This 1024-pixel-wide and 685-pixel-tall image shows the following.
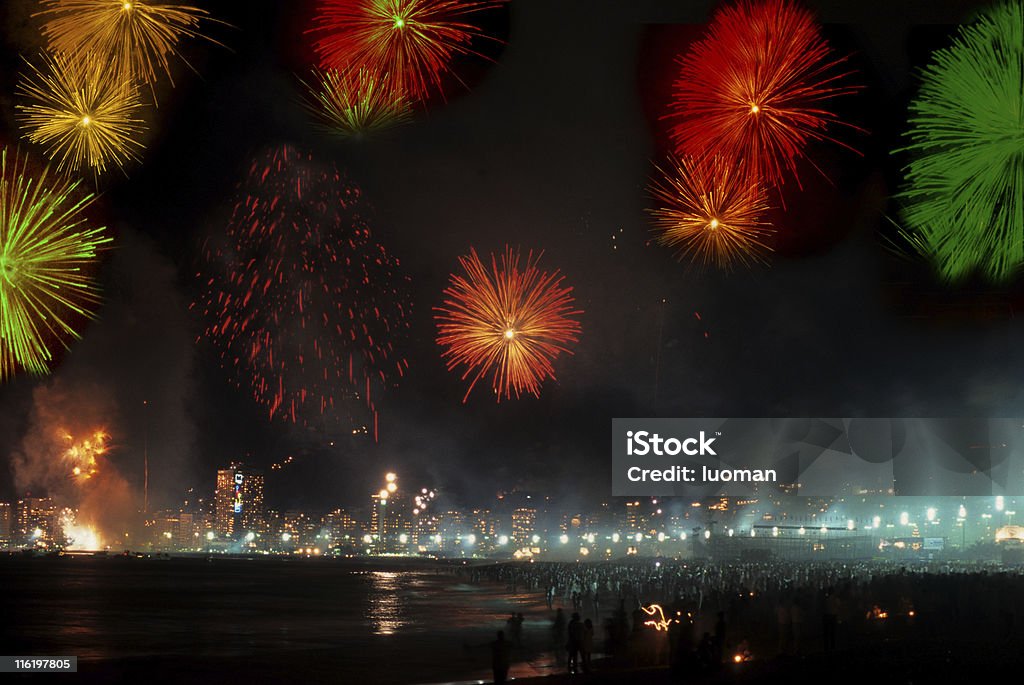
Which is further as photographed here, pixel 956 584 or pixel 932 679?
pixel 956 584

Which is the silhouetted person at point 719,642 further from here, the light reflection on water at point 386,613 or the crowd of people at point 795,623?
the light reflection on water at point 386,613

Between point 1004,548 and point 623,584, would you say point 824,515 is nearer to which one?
point 1004,548

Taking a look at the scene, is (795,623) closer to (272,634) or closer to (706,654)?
(706,654)

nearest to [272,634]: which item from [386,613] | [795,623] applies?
[386,613]

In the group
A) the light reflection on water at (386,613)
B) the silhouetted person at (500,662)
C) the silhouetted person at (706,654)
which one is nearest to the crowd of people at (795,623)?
the silhouetted person at (706,654)

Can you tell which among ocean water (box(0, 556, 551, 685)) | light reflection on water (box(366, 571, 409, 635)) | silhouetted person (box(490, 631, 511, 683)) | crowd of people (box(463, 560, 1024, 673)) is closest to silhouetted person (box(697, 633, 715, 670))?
crowd of people (box(463, 560, 1024, 673))

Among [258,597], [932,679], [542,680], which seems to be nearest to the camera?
[932,679]

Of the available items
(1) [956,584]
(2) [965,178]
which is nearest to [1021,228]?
(2) [965,178]

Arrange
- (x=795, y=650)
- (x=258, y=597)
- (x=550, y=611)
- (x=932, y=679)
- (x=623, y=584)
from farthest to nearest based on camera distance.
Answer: (x=258, y=597)
(x=623, y=584)
(x=550, y=611)
(x=795, y=650)
(x=932, y=679)

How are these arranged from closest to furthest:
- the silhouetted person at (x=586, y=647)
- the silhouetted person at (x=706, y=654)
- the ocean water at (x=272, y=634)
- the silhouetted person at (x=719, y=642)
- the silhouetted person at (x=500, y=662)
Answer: the silhouetted person at (x=706, y=654), the silhouetted person at (x=719, y=642), the silhouetted person at (x=500, y=662), the silhouetted person at (x=586, y=647), the ocean water at (x=272, y=634)
